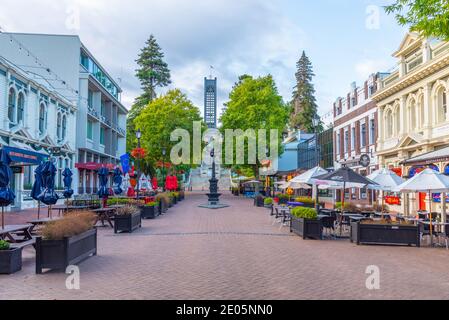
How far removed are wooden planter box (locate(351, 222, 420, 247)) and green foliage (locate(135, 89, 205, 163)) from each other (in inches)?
1262

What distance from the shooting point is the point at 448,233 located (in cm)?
1254

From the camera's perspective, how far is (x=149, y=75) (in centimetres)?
6625

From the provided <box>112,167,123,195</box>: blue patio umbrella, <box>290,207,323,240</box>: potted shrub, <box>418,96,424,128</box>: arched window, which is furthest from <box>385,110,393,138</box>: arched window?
<box>112,167,123,195</box>: blue patio umbrella

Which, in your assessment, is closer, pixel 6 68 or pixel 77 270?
pixel 77 270

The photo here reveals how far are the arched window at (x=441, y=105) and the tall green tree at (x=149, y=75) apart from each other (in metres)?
49.7

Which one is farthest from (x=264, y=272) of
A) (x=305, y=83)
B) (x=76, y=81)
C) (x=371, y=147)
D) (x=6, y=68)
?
(x=305, y=83)

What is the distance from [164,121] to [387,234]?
109 ft

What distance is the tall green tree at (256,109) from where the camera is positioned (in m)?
44.9

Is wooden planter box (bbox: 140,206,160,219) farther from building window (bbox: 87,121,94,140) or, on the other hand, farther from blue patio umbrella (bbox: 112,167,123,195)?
building window (bbox: 87,121,94,140)

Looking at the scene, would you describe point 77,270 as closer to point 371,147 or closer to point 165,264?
point 165,264

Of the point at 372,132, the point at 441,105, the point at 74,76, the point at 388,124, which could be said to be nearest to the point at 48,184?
the point at 441,105

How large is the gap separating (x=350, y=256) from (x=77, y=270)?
680cm

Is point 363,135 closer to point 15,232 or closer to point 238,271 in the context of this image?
point 238,271

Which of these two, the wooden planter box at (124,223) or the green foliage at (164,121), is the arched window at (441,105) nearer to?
the wooden planter box at (124,223)
